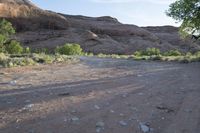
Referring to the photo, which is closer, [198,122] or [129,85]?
[198,122]

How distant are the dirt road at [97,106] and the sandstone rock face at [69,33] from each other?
76050mm

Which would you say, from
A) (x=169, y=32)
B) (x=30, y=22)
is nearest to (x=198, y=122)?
(x=30, y=22)

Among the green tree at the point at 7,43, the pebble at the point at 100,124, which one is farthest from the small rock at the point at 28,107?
the green tree at the point at 7,43

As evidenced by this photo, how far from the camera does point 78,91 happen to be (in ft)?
33.2

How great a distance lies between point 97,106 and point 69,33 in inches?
3605

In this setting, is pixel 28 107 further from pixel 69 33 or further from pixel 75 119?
pixel 69 33

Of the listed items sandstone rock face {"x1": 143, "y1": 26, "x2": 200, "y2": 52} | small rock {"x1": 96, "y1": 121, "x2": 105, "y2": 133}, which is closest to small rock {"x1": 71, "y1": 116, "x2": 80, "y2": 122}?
small rock {"x1": 96, "y1": 121, "x2": 105, "y2": 133}

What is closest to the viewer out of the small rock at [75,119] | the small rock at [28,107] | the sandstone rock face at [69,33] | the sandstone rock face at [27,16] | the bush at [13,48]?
the small rock at [75,119]

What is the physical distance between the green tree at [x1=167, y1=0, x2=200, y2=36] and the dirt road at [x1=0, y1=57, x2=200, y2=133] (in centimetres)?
1541

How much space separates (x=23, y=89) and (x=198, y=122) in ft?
16.4

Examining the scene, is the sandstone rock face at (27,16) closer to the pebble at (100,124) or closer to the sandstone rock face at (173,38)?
the sandstone rock face at (173,38)

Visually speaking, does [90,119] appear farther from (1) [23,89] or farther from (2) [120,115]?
(1) [23,89]

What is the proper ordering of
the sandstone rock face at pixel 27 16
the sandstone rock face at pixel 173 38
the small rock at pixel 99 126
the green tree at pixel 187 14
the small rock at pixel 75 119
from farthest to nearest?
the sandstone rock face at pixel 173 38 < the sandstone rock face at pixel 27 16 < the green tree at pixel 187 14 < the small rock at pixel 75 119 < the small rock at pixel 99 126

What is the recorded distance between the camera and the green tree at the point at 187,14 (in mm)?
26467
